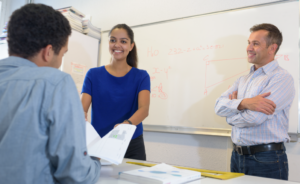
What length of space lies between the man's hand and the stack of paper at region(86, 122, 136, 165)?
84 cm

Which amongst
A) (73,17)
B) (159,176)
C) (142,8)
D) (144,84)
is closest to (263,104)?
(144,84)

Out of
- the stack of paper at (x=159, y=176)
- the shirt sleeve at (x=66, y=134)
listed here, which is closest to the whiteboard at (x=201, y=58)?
the stack of paper at (x=159, y=176)

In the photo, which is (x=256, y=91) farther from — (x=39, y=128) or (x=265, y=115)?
(x=39, y=128)

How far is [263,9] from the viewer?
207 centimetres

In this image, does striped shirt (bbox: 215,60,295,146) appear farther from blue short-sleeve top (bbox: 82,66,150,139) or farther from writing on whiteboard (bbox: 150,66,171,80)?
writing on whiteboard (bbox: 150,66,171,80)

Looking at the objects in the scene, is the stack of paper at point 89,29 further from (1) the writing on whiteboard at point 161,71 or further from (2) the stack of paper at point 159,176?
(2) the stack of paper at point 159,176

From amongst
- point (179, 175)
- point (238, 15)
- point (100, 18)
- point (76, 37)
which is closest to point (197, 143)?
point (238, 15)

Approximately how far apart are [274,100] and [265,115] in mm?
111

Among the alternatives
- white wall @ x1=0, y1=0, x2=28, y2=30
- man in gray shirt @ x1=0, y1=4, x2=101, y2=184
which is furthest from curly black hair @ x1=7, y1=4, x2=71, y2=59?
white wall @ x1=0, y1=0, x2=28, y2=30

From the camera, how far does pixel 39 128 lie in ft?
1.96

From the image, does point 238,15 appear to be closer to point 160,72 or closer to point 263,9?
point 263,9

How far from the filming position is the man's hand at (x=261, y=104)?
1.43 m

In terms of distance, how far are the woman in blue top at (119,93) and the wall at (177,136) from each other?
894 millimetres

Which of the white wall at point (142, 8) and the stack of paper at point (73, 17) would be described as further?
the stack of paper at point (73, 17)
